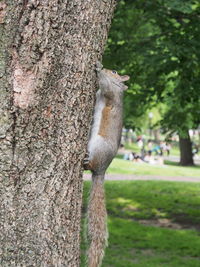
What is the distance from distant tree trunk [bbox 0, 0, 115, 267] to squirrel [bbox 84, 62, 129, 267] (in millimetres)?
220

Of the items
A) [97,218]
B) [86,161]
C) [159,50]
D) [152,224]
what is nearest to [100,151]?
[86,161]

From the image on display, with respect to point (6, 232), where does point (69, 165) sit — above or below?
above

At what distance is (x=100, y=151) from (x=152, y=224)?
684 centimetres

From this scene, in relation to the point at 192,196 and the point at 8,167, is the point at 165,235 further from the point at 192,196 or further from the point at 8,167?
the point at 8,167

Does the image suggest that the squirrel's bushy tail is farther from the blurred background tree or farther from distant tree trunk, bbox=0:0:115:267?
the blurred background tree

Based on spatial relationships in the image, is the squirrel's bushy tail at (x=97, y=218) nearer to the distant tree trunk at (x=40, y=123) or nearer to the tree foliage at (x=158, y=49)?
the distant tree trunk at (x=40, y=123)

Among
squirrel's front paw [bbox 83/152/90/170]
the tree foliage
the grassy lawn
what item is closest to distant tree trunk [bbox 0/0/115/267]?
squirrel's front paw [bbox 83/152/90/170]

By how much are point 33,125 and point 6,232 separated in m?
0.41

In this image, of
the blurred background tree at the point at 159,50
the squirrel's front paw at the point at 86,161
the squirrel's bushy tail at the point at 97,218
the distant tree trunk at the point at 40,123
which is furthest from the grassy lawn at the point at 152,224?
the distant tree trunk at the point at 40,123

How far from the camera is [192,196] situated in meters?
12.0

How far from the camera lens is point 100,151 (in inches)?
86.2

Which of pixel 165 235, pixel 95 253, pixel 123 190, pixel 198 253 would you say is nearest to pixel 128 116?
pixel 123 190

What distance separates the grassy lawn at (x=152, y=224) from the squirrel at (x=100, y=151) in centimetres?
373

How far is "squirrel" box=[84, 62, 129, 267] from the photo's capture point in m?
2.18
